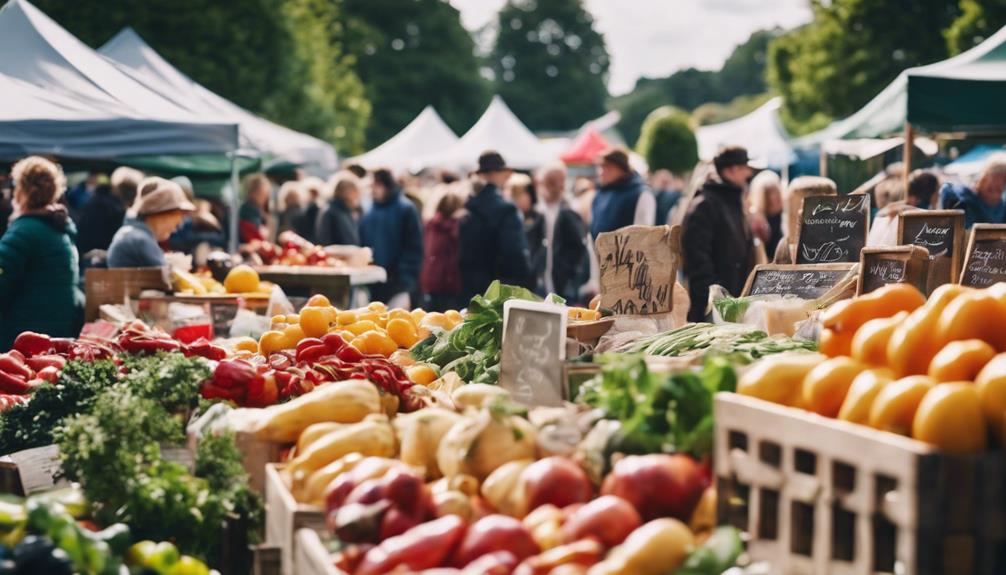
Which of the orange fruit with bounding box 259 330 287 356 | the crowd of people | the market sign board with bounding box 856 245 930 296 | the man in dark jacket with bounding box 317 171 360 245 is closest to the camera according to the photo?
the market sign board with bounding box 856 245 930 296

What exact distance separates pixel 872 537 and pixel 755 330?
1.66 meters

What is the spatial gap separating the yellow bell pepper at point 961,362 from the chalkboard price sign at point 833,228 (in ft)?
8.40

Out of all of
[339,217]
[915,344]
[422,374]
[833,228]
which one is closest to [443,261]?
[339,217]

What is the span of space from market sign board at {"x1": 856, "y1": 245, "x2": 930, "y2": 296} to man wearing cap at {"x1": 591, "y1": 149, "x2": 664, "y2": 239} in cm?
475

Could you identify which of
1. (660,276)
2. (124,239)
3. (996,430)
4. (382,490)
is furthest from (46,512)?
(124,239)

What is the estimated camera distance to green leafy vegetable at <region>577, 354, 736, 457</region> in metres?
2.63

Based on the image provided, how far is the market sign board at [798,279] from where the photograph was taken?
4.59 meters

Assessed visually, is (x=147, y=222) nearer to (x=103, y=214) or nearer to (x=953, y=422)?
(x=103, y=214)

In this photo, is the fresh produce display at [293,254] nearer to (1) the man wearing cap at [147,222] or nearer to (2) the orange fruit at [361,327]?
(1) the man wearing cap at [147,222]

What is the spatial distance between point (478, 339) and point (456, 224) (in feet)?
20.6

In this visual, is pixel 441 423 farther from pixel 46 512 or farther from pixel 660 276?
pixel 660 276

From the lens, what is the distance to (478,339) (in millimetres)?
4430

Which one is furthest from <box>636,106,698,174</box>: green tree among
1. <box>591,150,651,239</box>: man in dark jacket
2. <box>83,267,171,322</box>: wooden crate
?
<box>83,267,171,322</box>: wooden crate

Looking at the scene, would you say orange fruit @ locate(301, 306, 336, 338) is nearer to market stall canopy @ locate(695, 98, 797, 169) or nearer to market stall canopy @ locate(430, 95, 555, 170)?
market stall canopy @ locate(430, 95, 555, 170)
